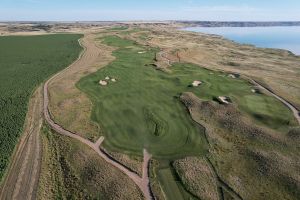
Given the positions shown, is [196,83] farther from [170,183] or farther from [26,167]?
[26,167]

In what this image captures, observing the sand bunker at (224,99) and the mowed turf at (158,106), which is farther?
the sand bunker at (224,99)

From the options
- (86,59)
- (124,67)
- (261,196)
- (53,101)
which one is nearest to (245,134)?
(261,196)

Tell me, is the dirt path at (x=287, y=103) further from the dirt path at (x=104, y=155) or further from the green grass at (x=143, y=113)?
the dirt path at (x=104, y=155)

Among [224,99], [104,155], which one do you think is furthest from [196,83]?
[104,155]

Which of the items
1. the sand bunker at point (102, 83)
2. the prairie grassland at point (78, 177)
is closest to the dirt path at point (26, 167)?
the prairie grassland at point (78, 177)

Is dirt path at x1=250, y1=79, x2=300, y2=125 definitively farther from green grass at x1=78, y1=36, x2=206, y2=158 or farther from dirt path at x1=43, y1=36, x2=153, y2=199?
dirt path at x1=43, y1=36, x2=153, y2=199
